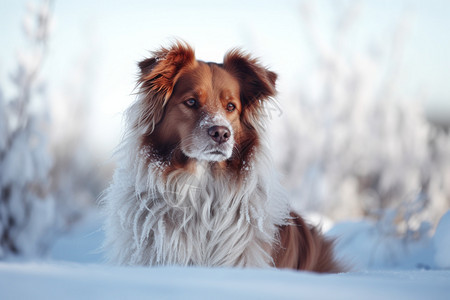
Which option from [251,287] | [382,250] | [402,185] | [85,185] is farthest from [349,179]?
[251,287]

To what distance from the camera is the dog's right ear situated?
3412mm

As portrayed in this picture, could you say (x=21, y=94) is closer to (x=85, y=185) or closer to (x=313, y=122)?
(x=85, y=185)

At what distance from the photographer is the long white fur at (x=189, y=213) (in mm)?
3021

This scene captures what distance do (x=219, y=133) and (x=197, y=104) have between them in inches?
14.9

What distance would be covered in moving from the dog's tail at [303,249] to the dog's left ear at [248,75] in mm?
1082

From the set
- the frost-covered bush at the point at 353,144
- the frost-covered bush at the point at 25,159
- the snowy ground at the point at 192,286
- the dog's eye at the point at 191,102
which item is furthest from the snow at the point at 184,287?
the frost-covered bush at the point at 353,144

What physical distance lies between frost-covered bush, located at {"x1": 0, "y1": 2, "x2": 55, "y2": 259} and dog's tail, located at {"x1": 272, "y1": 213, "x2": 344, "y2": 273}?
18.9 feet

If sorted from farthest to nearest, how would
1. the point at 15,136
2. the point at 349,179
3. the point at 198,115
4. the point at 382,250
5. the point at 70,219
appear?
the point at 349,179 → the point at 70,219 → the point at 15,136 → the point at 382,250 → the point at 198,115

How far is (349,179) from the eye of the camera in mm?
17234

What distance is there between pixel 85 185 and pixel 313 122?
Answer: 32.2 ft

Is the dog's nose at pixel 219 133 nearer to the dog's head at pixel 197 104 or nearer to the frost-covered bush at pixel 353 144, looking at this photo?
the dog's head at pixel 197 104

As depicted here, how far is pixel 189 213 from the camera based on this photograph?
3182 mm

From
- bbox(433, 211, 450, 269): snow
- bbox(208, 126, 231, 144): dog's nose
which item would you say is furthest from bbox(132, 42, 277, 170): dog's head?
bbox(433, 211, 450, 269): snow

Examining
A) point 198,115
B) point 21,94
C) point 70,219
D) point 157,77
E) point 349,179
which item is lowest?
point 70,219
